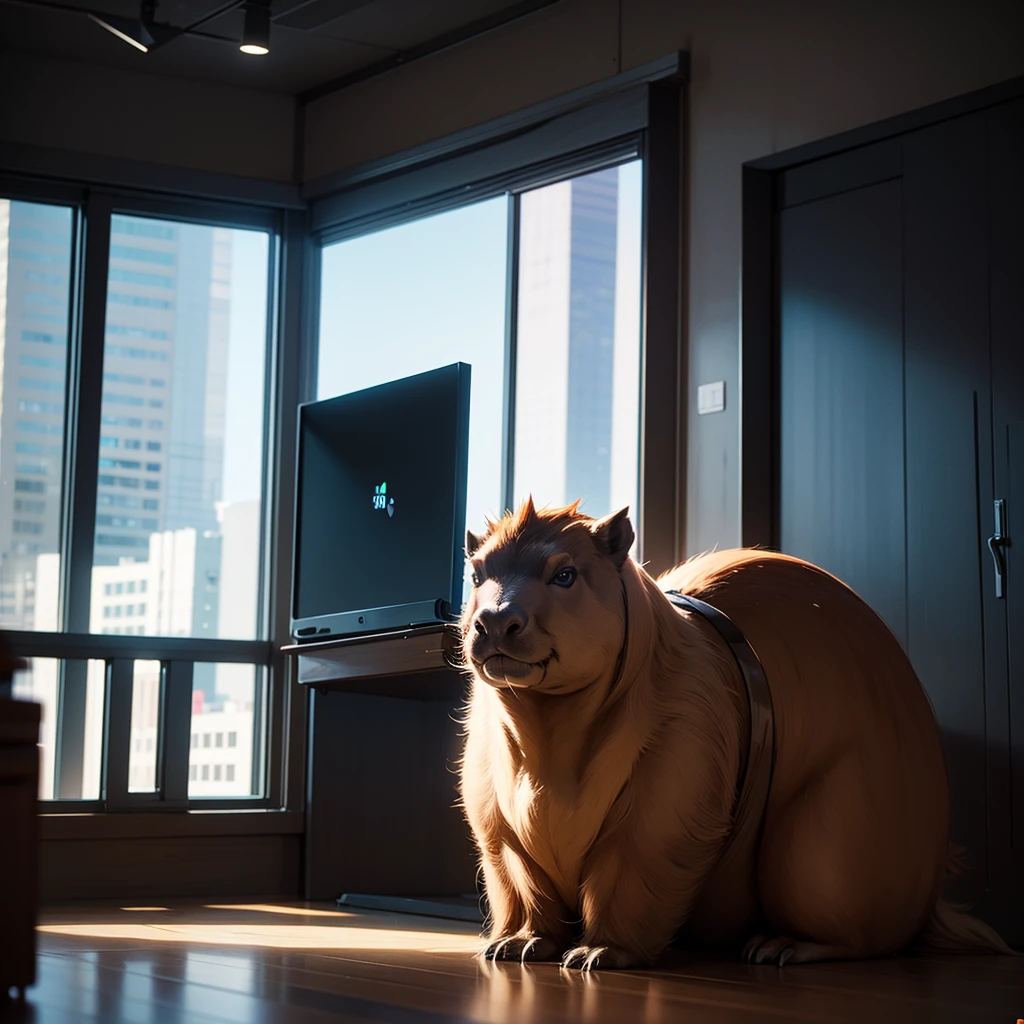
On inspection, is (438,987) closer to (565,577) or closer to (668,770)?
(668,770)

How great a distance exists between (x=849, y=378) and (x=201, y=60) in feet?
8.88

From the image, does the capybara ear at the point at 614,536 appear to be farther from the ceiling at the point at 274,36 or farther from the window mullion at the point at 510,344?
the ceiling at the point at 274,36

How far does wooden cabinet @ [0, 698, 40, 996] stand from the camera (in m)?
1.57

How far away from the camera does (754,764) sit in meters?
2.25

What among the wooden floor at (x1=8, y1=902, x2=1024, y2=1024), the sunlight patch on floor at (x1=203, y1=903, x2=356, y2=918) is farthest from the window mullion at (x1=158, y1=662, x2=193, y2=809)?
the wooden floor at (x1=8, y1=902, x2=1024, y2=1024)

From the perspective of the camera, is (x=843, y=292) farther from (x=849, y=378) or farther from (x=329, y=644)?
(x=329, y=644)

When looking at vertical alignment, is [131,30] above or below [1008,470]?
above

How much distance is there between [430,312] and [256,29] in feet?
3.65

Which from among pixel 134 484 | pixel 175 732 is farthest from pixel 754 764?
pixel 134 484

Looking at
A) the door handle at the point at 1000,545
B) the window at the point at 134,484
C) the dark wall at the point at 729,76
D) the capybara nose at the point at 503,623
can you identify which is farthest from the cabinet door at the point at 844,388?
the window at the point at 134,484

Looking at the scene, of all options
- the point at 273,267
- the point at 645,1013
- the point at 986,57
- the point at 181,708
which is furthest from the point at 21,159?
the point at 645,1013

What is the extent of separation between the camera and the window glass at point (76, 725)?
4.48m

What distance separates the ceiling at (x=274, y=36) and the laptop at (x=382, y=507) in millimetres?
1352

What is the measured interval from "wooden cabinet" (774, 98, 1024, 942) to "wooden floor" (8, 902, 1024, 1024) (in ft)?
2.90
